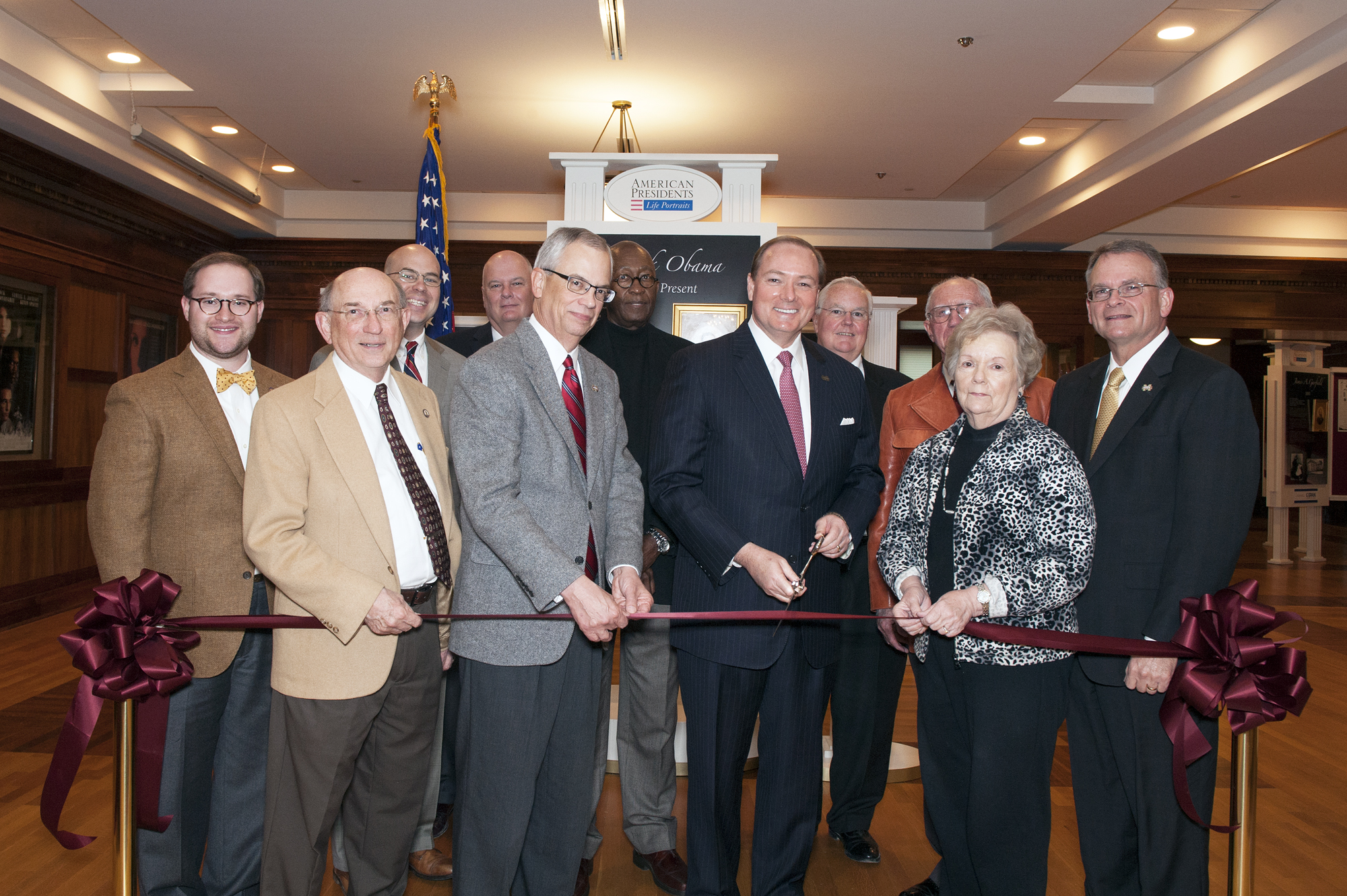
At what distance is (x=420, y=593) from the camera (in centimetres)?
232

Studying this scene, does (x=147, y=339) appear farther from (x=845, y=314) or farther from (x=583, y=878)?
(x=583, y=878)

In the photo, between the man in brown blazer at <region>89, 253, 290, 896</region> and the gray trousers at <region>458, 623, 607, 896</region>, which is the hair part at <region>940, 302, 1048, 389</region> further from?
the man in brown blazer at <region>89, 253, 290, 896</region>

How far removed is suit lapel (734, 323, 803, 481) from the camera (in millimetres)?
2475

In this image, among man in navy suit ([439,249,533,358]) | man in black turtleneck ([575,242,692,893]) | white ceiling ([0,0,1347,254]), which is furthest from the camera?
white ceiling ([0,0,1347,254])

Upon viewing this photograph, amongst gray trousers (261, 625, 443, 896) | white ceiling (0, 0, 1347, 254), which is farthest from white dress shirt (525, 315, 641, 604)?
white ceiling (0, 0, 1347, 254)

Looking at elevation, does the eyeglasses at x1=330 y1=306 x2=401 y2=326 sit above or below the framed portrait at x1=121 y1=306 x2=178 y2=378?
below

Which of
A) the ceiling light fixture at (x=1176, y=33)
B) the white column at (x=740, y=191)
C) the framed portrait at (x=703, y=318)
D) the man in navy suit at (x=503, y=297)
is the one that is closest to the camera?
the man in navy suit at (x=503, y=297)

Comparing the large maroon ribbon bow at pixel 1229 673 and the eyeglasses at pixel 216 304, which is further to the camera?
the eyeglasses at pixel 216 304

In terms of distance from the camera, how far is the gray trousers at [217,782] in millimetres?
2365

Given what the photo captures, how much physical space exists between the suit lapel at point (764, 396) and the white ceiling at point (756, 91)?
145 inches

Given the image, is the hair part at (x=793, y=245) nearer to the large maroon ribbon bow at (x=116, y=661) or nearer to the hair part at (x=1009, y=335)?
the hair part at (x=1009, y=335)

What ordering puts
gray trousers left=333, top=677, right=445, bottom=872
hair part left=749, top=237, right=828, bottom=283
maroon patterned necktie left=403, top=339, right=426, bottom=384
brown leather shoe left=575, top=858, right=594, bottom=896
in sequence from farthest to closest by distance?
maroon patterned necktie left=403, top=339, right=426, bottom=384
gray trousers left=333, top=677, right=445, bottom=872
brown leather shoe left=575, top=858, right=594, bottom=896
hair part left=749, top=237, right=828, bottom=283

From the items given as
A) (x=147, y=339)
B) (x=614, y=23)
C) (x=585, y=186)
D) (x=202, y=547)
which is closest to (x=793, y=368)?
(x=202, y=547)

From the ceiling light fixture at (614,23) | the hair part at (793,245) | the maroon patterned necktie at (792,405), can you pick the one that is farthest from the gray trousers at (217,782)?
the ceiling light fixture at (614,23)
